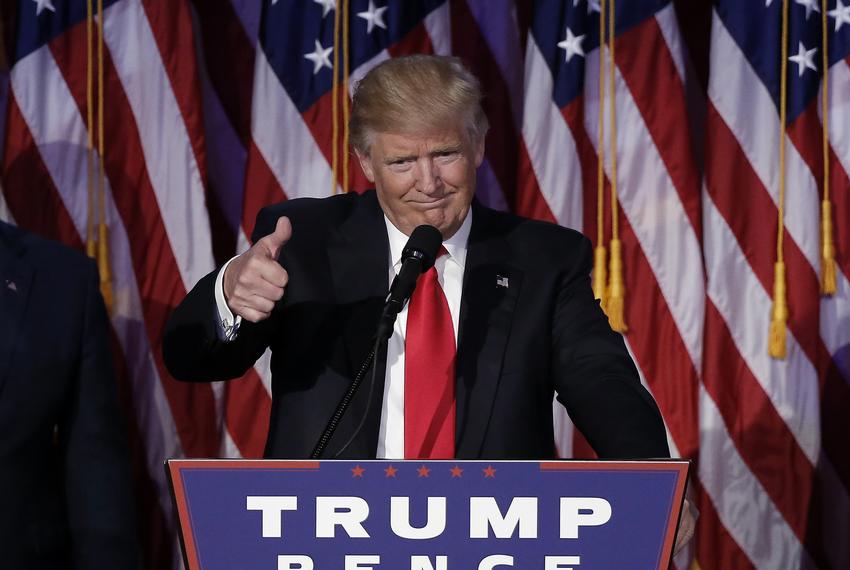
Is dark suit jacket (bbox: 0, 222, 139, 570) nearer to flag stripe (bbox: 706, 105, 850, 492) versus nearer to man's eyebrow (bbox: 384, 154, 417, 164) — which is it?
man's eyebrow (bbox: 384, 154, 417, 164)

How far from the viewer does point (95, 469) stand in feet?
6.67

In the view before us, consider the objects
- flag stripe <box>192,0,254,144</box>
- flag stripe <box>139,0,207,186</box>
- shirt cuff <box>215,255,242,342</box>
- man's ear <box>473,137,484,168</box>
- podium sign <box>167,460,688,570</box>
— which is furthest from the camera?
flag stripe <box>192,0,254,144</box>

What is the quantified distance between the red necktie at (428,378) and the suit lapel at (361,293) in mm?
46

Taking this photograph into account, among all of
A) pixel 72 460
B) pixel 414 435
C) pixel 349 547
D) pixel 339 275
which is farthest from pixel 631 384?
pixel 72 460

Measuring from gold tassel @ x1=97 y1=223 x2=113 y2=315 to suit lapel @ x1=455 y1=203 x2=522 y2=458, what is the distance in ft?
4.84

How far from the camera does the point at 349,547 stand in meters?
1.20

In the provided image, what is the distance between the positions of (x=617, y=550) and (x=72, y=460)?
1147mm

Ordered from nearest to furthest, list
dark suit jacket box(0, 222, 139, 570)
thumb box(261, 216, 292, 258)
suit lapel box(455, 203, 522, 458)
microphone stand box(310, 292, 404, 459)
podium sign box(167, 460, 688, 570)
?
podium sign box(167, 460, 688, 570), microphone stand box(310, 292, 404, 459), thumb box(261, 216, 292, 258), suit lapel box(455, 203, 522, 458), dark suit jacket box(0, 222, 139, 570)

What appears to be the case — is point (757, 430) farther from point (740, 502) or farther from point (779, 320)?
point (779, 320)

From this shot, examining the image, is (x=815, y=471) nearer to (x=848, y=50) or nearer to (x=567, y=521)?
(x=848, y=50)

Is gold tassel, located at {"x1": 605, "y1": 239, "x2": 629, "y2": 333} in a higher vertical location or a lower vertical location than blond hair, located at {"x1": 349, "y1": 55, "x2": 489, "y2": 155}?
lower

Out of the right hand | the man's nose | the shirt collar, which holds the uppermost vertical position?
the man's nose

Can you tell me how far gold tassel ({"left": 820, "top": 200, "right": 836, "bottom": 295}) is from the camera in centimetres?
317

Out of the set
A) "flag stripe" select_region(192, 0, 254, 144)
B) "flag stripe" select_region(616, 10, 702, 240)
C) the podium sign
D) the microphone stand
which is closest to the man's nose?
the microphone stand
